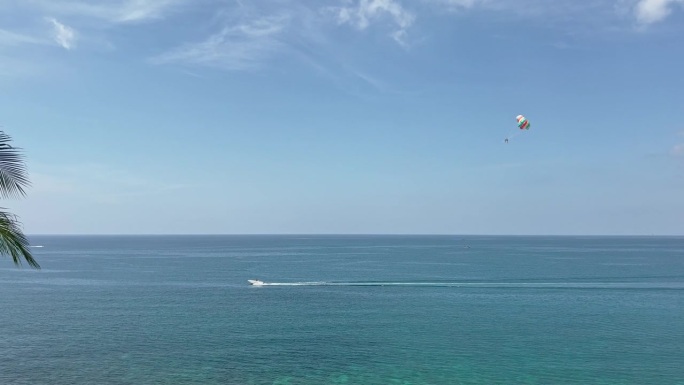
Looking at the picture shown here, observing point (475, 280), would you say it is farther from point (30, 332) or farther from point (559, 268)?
point (30, 332)

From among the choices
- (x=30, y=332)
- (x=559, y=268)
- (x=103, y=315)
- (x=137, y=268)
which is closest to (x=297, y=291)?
(x=103, y=315)

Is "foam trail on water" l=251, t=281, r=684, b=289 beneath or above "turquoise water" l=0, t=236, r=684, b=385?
above

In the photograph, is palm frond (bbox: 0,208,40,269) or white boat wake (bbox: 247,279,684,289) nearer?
palm frond (bbox: 0,208,40,269)

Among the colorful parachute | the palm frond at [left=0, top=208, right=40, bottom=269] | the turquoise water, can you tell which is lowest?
the turquoise water

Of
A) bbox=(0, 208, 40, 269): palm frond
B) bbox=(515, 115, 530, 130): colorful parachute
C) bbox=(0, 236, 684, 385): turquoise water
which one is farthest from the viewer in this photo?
bbox=(515, 115, 530, 130): colorful parachute

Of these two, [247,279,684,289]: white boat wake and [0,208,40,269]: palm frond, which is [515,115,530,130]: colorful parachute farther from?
[0,208,40,269]: palm frond

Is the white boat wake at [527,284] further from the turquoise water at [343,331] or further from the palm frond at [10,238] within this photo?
the palm frond at [10,238]

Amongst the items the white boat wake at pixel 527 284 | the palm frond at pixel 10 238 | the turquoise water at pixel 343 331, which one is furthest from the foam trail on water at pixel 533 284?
the palm frond at pixel 10 238

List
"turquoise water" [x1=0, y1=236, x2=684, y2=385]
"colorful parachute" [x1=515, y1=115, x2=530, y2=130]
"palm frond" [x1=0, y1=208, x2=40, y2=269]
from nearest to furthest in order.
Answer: "palm frond" [x1=0, y1=208, x2=40, y2=269] < "turquoise water" [x1=0, y1=236, x2=684, y2=385] < "colorful parachute" [x1=515, y1=115, x2=530, y2=130]

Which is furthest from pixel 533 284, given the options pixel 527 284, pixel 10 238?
pixel 10 238

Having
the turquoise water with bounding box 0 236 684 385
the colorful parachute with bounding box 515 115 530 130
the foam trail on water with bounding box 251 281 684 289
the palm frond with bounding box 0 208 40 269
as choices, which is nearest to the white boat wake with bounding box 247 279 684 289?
the foam trail on water with bounding box 251 281 684 289
